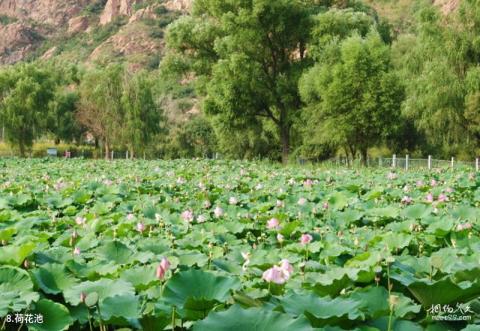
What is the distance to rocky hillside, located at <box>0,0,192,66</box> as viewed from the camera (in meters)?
116

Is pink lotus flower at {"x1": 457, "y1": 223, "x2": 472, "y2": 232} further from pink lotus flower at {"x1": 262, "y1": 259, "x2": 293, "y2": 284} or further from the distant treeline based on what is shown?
the distant treeline

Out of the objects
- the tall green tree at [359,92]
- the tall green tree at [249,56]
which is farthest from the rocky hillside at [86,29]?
the tall green tree at [359,92]

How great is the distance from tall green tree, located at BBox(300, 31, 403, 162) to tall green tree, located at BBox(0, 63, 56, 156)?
76.1ft

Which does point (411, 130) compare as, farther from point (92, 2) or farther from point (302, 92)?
point (92, 2)

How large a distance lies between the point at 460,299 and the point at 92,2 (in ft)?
530

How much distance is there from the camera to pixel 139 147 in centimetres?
3756

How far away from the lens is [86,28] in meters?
139

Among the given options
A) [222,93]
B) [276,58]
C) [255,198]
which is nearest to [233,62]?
[222,93]

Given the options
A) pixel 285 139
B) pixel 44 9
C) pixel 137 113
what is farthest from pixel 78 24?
pixel 285 139

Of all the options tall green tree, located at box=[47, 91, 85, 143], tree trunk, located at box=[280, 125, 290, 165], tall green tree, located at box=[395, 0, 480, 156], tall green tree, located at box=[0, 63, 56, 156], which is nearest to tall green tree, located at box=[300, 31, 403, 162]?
tall green tree, located at box=[395, 0, 480, 156]

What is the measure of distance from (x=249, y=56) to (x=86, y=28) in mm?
121555

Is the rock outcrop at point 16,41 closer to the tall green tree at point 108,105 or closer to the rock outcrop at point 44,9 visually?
the rock outcrop at point 44,9

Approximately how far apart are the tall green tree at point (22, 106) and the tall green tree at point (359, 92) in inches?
913

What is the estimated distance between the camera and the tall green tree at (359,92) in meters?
23.5
